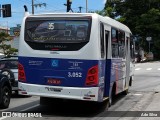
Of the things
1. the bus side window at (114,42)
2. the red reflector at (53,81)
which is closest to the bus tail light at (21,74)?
the red reflector at (53,81)

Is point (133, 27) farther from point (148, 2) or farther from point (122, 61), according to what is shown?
point (122, 61)

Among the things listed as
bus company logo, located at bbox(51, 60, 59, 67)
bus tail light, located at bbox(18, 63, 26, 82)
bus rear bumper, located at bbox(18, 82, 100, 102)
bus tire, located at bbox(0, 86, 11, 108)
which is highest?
bus company logo, located at bbox(51, 60, 59, 67)

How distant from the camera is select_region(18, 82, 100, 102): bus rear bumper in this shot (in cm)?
1173

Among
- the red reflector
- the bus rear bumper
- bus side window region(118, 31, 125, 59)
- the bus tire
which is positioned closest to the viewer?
the bus rear bumper

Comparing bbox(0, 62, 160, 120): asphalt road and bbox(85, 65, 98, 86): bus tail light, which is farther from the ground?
bbox(85, 65, 98, 86): bus tail light

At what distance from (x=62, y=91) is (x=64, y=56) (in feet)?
3.30

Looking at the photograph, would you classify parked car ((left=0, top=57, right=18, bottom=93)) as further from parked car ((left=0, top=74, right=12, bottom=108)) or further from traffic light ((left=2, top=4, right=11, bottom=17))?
traffic light ((left=2, top=4, right=11, bottom=17))

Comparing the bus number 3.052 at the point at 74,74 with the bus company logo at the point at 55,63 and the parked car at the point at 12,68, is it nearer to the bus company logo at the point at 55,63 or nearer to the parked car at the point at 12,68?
the bus company logo at the point at 55,63

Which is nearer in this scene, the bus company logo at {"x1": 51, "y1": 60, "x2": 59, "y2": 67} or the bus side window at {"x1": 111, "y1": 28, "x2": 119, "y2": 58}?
the bus company logo at {"x1": 51, "y1": 60, "x2": 59, "y2": 67}

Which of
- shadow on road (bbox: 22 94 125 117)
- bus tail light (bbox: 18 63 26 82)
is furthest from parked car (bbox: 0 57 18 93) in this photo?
bus tail light (bbox: 18 63 26 82)

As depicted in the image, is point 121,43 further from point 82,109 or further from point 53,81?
point 53,81

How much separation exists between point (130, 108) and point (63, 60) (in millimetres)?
3184

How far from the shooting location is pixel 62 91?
39.3 feet

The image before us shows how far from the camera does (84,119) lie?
11516 mm
